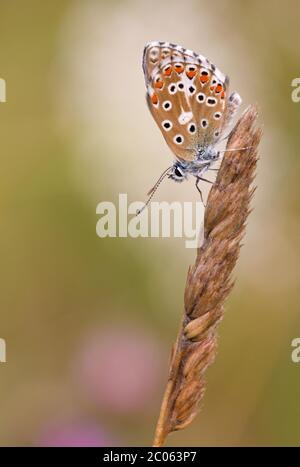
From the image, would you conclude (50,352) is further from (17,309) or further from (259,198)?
(259,198)

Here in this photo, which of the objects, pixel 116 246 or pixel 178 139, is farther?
pixel 116 246

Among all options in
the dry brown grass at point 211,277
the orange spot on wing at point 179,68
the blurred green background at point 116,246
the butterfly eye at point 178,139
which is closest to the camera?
the dry brown grass at point 211,277

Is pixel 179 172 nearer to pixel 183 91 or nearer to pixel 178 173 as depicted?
pixel 178 173
